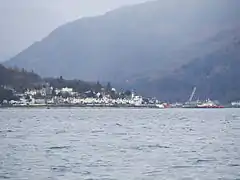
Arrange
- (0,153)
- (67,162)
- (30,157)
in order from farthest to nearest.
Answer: (0,153), (30,157), (67,162)

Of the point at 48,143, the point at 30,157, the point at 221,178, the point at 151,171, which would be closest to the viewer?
the point at 221,178

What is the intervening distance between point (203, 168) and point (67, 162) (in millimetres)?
7404

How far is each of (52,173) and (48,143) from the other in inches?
734

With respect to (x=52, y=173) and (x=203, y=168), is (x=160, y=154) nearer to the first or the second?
A: (x=203, y=168)

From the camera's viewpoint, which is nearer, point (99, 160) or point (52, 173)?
point (52, 173)

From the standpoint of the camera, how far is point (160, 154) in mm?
38281

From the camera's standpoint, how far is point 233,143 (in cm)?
4759

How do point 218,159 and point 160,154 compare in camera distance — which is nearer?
point 218,159

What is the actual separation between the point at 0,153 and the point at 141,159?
974cm

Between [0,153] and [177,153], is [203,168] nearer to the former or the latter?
[177,153]

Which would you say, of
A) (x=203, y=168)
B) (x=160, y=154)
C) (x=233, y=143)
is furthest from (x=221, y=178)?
(x=233, y=143)

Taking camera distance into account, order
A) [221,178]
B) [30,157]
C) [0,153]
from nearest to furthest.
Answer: [221,178]
[30,157]
[0,153]

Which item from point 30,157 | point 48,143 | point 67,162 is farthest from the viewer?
point 48,143

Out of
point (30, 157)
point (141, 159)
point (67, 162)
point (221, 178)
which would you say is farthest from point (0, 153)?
point (221, 178)
